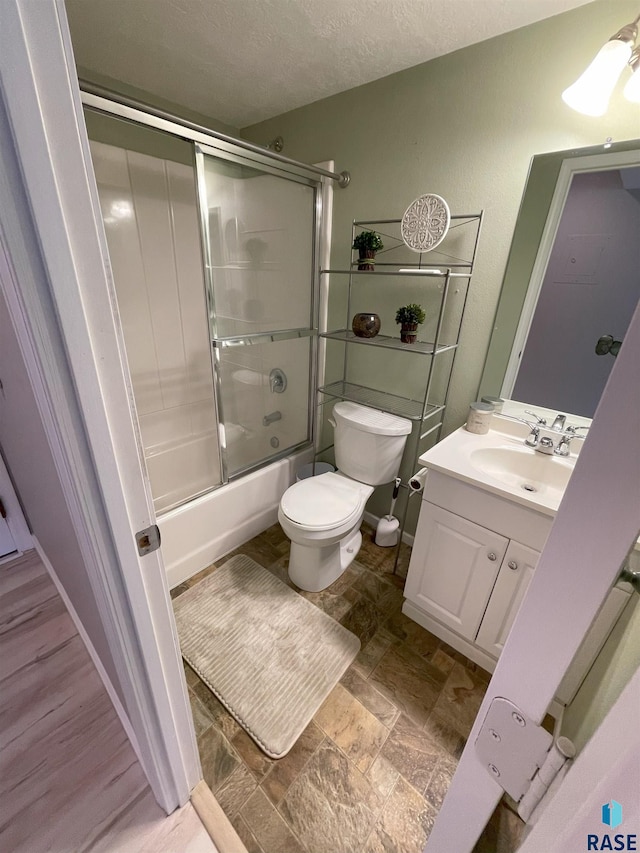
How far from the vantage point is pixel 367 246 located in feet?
5.32

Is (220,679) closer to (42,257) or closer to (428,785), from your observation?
(428,785)

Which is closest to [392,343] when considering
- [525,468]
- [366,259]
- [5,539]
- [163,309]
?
[366,259]

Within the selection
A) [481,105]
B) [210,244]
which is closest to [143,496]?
[210,244]


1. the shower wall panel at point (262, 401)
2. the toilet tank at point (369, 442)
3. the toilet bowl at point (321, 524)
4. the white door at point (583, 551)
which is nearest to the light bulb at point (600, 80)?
the toilet tank at point (369, 442)

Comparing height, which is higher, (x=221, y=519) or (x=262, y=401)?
(x=262, y=401)

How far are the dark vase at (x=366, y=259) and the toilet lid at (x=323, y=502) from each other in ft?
3.49

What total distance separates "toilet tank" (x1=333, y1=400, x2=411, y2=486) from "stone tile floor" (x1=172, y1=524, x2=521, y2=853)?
69cm

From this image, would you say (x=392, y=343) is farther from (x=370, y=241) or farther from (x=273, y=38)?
(x=273, y=38)

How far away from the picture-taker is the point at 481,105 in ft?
4.36

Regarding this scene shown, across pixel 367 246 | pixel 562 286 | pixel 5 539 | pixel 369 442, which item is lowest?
pixel 5 539

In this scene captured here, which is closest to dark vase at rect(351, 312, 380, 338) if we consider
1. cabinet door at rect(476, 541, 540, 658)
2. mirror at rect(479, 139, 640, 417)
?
mirror at rect(479, 139, 640, 417)

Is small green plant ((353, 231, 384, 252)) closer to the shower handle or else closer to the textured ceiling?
the textured ceiling

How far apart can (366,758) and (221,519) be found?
1156 millimetres

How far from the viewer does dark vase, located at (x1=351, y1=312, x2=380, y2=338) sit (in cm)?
170
